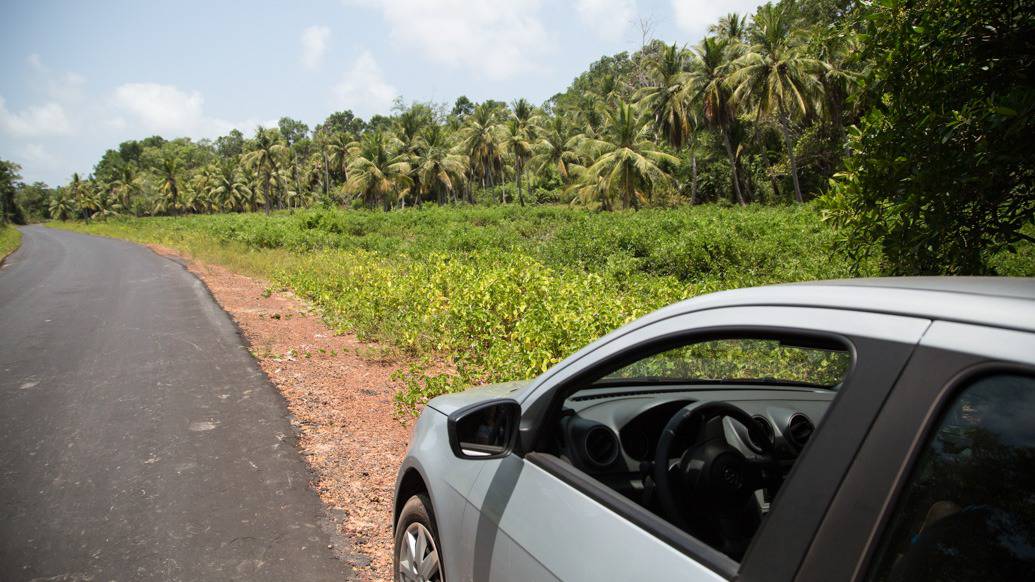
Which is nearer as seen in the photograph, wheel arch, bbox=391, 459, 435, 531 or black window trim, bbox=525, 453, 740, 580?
black window trim, bbox=525, 453, 740, 580

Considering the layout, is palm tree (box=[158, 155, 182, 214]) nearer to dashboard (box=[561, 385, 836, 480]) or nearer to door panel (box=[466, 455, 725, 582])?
dashboard (box=[561, 385, 836, 480])

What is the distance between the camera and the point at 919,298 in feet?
3.77

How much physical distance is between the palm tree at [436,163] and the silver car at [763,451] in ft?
206

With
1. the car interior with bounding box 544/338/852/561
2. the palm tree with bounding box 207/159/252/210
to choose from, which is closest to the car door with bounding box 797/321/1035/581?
the car interior with bounding box 544/338/852/561

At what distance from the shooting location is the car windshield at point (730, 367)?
2.07 metres

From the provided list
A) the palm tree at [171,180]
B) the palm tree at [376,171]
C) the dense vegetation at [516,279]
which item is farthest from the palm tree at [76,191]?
the dense vegetation at [516,279]

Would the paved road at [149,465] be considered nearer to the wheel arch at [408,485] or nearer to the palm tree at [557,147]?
the wheel arch at [408,485]

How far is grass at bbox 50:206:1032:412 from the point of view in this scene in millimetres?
6891

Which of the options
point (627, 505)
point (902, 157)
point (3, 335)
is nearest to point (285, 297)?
point (3, 335)

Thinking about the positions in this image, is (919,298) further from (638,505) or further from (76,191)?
(76,191)

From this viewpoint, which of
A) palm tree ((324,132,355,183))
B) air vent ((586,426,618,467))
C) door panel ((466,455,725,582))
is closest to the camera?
door panel ((466,455,725,582))

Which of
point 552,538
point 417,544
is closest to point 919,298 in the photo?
point 552,538

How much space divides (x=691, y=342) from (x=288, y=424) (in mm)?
5104

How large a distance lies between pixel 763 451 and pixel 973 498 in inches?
38.0
